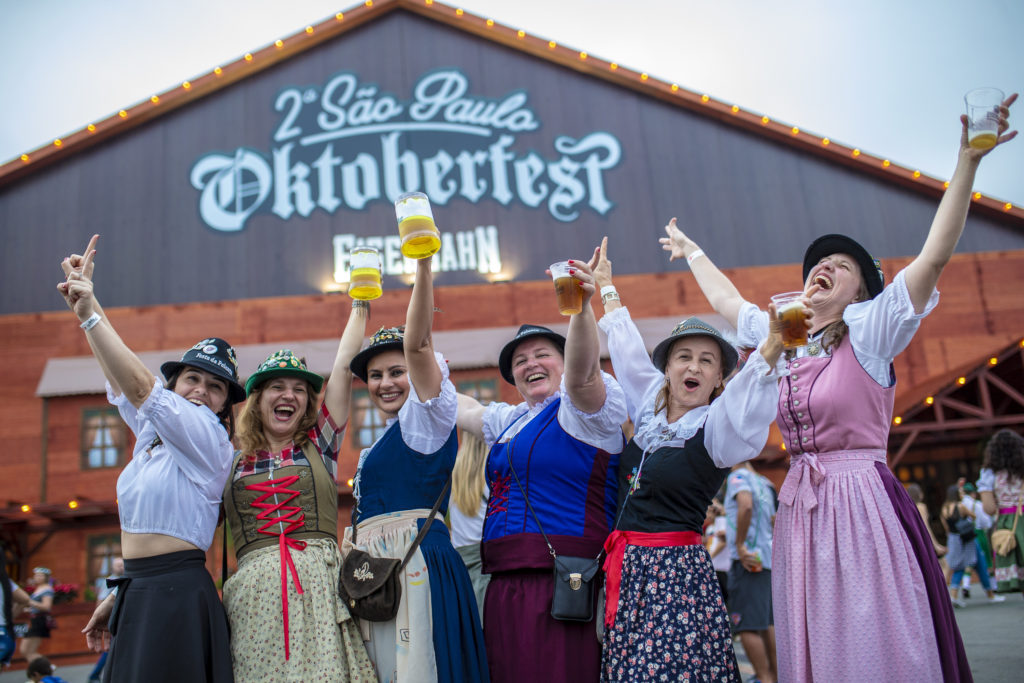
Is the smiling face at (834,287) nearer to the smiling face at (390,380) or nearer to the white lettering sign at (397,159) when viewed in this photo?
the smiling face at (390,380)

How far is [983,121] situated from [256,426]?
2.99 metres

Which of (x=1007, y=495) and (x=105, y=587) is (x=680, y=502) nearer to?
(x=1007, y=495)

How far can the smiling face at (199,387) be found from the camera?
3.28 m

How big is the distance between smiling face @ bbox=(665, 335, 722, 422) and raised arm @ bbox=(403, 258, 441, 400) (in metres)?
0.91

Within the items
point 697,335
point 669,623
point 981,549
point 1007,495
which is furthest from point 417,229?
point 981,549

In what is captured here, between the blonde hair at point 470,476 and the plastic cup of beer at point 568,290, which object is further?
the blonde hair at point 470,476

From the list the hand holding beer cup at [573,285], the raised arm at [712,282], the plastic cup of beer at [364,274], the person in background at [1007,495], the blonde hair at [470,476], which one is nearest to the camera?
the hand holding beer cup at [573,285]

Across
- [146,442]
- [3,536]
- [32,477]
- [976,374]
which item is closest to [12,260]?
[32,477]

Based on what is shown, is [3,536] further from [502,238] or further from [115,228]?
[502,238]

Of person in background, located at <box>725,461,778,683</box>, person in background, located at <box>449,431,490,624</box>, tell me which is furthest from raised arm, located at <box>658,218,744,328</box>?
person in background, located at <box>725,461,778,683</box>

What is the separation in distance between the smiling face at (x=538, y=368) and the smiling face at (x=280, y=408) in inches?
38.7

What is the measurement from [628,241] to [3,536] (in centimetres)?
1182

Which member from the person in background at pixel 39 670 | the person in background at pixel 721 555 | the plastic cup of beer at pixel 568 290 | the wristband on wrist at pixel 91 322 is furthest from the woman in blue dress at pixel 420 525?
the person in background at pixel 39 670

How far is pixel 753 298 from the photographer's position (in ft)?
48.2
